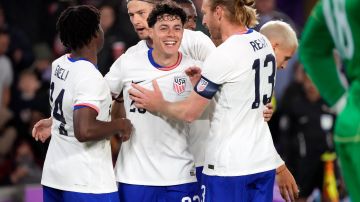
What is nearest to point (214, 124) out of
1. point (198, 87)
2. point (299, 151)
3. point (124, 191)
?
point (198, 87)

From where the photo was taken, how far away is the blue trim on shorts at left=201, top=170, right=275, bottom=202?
587 cm

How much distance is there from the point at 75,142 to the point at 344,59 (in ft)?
6.49

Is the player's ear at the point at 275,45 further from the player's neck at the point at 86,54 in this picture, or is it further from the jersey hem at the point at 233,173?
the player's neck at the point at 86,54

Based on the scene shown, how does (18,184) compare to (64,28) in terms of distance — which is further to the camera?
(18,184)

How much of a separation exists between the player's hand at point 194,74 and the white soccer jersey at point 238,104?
215 millimetres

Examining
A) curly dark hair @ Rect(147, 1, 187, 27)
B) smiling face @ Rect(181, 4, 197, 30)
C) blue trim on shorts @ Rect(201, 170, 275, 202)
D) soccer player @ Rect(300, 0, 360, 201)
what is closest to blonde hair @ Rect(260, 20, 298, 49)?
smiling face @ Rect(181, 4, 197, 30)

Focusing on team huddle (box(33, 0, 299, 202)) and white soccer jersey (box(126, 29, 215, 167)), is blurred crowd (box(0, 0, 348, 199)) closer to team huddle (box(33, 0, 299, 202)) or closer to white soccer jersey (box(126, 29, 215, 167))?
white soccer jersey (box(126, 29, 215, 167))

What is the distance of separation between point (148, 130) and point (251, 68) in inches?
30.9

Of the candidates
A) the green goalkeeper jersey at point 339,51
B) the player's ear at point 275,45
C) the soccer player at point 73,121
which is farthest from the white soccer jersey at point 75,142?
the green goalkeeper jersey at point 339,51

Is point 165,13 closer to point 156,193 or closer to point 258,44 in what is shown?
point 258,44

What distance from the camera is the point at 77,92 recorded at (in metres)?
5.82

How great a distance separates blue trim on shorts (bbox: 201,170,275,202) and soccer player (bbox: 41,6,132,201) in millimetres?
586

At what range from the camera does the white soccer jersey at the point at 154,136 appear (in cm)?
611

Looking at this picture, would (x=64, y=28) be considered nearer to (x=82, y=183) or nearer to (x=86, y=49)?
(x=86, y=49)
